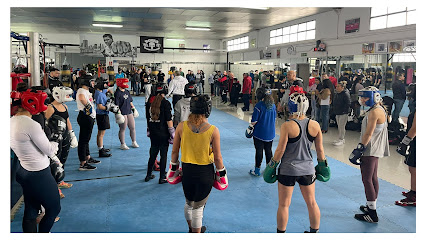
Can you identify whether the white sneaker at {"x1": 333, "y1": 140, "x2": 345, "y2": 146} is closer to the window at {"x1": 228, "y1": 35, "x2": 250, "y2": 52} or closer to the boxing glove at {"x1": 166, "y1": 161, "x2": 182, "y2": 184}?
the boxing glove at {"x1": 166, "y1": 161, "x2": 182, "y2": 184}

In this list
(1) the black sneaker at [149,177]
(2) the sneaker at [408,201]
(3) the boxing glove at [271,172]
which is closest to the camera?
(3) the boxing glove at [271,172]

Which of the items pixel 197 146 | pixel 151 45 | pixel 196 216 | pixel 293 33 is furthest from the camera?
pixel 151 45

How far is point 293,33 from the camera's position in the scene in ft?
53.3

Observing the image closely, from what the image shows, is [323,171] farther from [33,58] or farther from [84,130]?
[33,58]

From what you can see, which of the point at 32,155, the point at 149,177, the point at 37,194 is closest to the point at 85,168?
the point at 149,177

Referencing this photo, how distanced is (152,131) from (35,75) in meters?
2.34

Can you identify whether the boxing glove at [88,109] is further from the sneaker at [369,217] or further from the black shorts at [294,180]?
the sneaker at [369,217]

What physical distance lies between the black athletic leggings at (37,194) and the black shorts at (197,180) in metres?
1.27

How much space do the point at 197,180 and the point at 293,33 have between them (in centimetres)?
1452

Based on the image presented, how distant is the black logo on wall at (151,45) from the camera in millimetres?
17634

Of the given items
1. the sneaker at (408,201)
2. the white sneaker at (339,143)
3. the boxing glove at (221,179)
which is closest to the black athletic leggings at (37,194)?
the boxing glove at (221,179)

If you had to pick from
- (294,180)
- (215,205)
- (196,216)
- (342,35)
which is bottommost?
(215,205)

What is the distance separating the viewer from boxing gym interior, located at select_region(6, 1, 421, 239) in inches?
159

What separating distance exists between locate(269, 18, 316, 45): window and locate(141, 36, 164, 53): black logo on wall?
6180 mm
